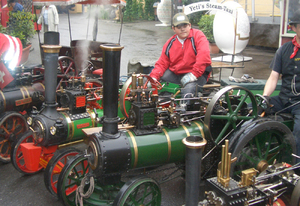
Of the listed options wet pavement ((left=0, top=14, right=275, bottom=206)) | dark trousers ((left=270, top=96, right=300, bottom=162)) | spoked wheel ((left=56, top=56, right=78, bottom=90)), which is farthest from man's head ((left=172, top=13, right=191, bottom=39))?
spoked wheel ((left=56, top=56, right=78, bottom=90))

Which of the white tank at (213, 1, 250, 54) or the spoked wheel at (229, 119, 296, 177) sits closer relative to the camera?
the spoked wheel at (229, 119, 296, 177)

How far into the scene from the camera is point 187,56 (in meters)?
4.25

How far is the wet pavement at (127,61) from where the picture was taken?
3.55 m

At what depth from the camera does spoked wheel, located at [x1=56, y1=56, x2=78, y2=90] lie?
17.5 feet

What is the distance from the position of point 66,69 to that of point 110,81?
11.4 feet

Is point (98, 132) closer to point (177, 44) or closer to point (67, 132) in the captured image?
point (67, 132)

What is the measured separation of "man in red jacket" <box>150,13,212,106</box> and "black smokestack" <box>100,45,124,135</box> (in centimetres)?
137

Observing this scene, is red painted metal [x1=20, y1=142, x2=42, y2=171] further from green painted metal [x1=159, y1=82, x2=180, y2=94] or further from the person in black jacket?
the person in black jacket

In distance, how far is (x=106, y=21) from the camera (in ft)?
24.0

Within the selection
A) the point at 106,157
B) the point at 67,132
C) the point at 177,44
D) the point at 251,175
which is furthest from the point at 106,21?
the point at 251,175

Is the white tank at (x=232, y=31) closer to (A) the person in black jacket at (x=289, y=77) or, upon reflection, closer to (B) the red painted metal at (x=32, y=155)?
(A) the person in black jacket at (x=289, y=77)

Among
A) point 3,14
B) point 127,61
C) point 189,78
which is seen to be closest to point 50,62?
point 189,78

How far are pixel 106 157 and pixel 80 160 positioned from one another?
2.10 feet

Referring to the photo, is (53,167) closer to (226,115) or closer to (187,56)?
(226,115)
